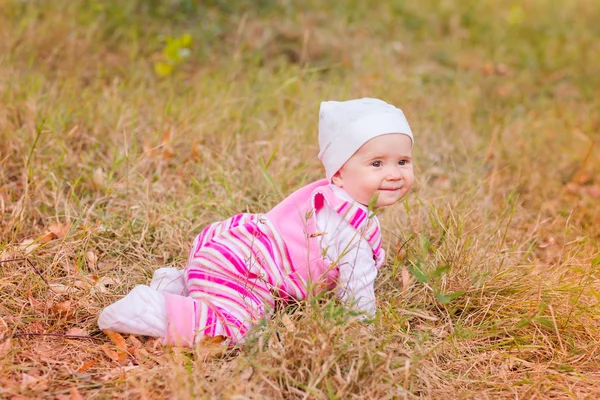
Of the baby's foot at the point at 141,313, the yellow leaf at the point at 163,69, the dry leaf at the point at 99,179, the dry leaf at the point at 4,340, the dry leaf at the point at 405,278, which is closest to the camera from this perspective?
the dry leaf at the point at 4,340

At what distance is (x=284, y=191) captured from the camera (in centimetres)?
352

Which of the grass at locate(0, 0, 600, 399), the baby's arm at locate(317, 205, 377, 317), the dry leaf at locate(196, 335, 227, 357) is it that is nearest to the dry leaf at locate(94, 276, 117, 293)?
the grass at locate(0, 0, 600, 399)

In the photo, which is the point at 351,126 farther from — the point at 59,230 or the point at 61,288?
the point at 59,230

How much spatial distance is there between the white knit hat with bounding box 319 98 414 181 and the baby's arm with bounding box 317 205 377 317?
0.22 metres

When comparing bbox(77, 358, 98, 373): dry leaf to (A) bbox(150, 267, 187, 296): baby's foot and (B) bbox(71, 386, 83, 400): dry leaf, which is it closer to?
(B) bbox(71, 386, 83, 400): dry leaf

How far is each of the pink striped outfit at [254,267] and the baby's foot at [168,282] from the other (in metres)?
0.13

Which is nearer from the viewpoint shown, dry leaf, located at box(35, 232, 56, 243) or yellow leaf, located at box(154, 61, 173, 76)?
dry leaf, located at box(35, 232, 56, 243)

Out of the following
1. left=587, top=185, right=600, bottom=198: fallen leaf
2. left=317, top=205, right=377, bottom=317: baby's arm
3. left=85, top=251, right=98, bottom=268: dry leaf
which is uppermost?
left=317, top=205, right=377, bottom=317: baby's arm

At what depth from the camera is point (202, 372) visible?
224 cm

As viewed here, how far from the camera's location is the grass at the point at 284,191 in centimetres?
230

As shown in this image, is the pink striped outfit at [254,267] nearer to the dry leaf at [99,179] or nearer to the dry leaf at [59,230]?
the dry leaf at [59,230]

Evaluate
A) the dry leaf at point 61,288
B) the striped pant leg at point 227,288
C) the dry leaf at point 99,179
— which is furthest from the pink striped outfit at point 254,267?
the dry leaf at point 99,179

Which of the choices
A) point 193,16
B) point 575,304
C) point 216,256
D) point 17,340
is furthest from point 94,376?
point 193,16

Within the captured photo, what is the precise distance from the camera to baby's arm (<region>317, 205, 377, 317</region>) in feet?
8.19
